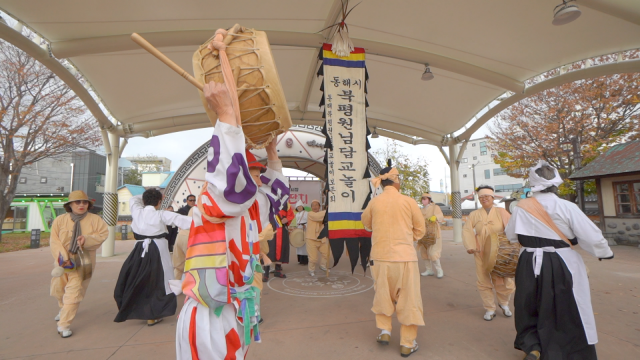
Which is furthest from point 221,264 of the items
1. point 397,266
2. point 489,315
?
point 489,315

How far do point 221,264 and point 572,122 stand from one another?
16.1 meters

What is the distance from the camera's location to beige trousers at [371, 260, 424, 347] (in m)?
3.05

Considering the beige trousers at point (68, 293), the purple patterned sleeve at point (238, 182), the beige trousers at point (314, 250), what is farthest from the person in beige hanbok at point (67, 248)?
the beige trousers at point (314, 250)

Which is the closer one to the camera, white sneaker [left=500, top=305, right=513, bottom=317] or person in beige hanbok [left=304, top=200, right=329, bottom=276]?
white sneaker [left=500, top=305, right=513, bottom=317]

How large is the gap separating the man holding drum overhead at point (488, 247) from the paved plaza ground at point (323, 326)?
10.7 inches

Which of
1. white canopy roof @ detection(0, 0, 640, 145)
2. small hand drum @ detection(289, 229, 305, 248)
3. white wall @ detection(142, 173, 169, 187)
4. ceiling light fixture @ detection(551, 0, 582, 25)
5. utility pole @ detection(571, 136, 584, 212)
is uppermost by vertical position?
white wall @ detection(142, 173, 169, 187)

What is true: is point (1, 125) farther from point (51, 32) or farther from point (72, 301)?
point (72, 301)

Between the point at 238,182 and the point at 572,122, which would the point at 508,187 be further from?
the point at 238,182

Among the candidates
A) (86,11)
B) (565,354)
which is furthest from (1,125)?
(565,354)

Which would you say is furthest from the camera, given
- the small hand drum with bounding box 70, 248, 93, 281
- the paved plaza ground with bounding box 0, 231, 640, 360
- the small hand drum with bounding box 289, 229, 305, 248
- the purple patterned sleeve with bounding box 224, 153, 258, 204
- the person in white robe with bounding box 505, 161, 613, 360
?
the small hand drum with bounding box 289, 229, 305, 248

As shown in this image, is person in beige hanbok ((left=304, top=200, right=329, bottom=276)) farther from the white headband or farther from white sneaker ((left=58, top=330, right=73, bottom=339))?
the white headband

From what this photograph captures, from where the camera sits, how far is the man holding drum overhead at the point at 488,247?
3.95m

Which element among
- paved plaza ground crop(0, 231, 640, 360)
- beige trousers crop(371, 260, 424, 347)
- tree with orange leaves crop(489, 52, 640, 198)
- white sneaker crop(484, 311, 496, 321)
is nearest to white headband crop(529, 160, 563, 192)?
beige trousers crop(371, 260, 424, 347)

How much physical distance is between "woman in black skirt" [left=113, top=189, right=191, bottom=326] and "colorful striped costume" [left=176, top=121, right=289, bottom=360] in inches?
105
